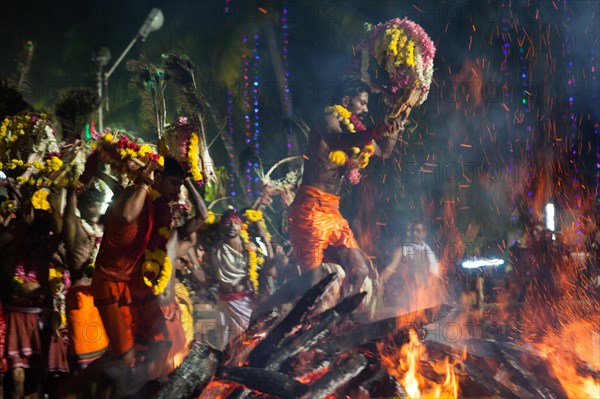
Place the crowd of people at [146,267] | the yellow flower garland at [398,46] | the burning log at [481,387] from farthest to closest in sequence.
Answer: the yellow flower garland at [398,46] → the crowd of people at [146,267] → the burning log at [481,387]

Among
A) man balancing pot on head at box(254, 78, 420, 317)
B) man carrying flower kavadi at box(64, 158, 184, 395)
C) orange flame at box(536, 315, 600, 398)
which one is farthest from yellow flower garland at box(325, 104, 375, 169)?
orange flame at box(536, 315, 600, 398)

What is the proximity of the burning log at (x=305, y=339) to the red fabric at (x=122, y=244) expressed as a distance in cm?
122

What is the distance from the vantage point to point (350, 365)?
12.7ft

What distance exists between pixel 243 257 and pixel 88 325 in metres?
1.93

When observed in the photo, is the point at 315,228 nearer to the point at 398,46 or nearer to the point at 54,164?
the point at 398,46

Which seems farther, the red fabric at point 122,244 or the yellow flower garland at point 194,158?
the yellow flower garland at point 194,158

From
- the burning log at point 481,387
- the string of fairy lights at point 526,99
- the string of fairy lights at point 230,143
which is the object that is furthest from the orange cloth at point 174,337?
the string of fairy lights at point 526,99

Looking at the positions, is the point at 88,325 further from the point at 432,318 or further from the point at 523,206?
the point at 523,206

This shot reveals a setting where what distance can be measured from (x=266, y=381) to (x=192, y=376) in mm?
464

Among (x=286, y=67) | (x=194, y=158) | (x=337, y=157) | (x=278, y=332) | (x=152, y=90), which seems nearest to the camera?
(x=278, y=332)

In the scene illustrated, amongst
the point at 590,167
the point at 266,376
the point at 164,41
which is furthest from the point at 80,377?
the point at 590,167

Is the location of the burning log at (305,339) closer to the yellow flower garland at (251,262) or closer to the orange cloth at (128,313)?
the orange cloth at (128,313)

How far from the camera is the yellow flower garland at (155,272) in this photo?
4.22 m

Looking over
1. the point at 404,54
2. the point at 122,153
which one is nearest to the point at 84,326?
the point at 122,153
